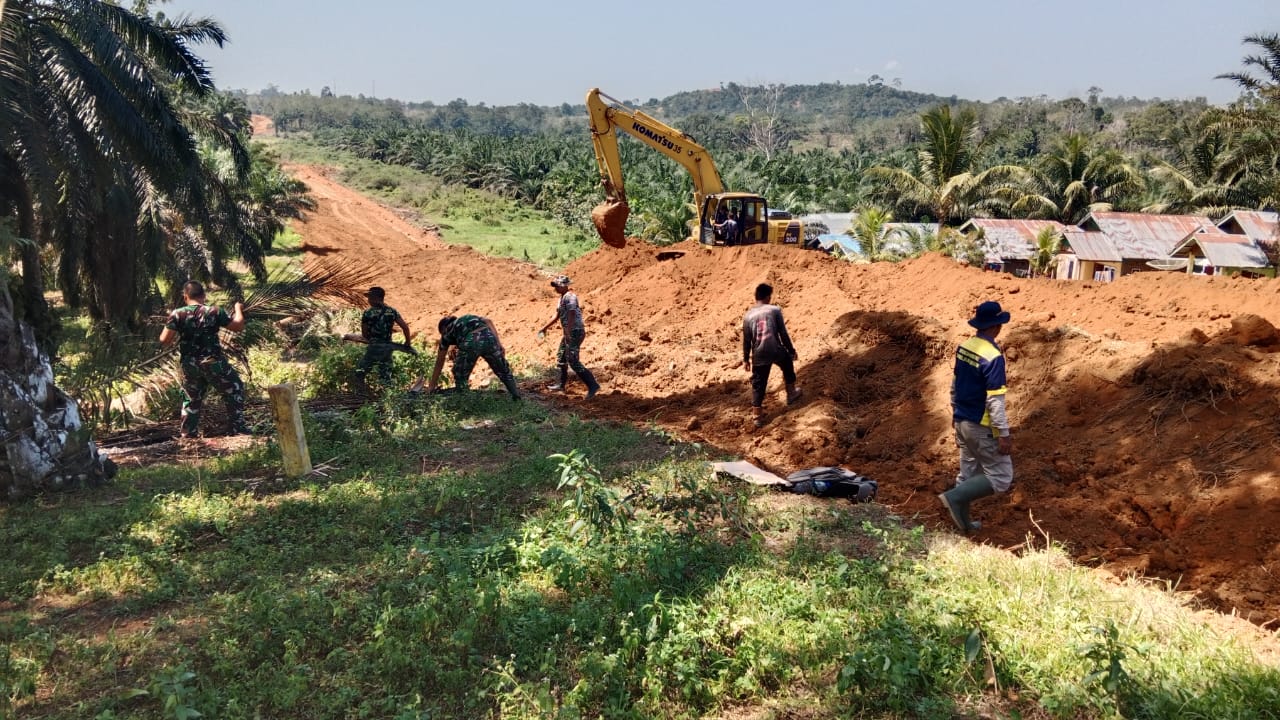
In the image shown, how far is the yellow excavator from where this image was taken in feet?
61.0

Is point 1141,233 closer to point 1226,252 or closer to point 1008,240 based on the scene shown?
point 1008,240

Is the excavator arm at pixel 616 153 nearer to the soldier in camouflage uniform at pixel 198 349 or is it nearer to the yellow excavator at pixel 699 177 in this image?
the yellow excavator at pixel 699 177

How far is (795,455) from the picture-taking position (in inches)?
326

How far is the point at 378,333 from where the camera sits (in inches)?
370

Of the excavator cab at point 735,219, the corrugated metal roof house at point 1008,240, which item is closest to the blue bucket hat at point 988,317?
the excavator cab at point 735,219

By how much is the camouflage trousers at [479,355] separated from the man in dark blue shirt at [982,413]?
523 cm

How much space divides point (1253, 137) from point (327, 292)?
27.0m

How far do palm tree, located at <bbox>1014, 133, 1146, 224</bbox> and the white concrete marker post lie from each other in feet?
117

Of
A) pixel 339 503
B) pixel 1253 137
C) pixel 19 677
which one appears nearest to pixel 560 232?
pixel 1253 137

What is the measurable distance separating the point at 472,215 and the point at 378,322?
28438mm

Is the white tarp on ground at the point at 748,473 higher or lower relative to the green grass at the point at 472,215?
lower

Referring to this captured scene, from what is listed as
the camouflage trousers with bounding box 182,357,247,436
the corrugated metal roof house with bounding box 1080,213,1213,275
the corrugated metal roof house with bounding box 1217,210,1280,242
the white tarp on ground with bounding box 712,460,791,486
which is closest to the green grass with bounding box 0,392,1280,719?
the white tarp on ground with bounding box 712,460,791,486

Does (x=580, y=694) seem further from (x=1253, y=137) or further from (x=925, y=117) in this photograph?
(x=925, y=117)

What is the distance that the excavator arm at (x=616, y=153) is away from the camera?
1794cm
